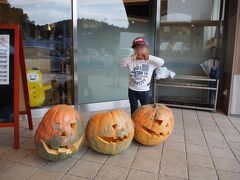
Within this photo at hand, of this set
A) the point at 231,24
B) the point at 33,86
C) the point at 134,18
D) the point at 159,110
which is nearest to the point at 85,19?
the point at 134,18

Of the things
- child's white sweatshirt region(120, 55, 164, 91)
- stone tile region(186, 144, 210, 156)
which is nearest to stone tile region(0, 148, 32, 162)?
child's white sweatshirt region(120, 55, 164, 91)

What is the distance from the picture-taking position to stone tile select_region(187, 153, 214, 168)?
2445mm

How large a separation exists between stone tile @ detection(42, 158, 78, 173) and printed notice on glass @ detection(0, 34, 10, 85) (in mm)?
1085

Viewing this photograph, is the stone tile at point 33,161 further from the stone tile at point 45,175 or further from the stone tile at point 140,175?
the stone tile at point 140,175

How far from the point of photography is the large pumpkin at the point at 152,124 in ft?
8.77

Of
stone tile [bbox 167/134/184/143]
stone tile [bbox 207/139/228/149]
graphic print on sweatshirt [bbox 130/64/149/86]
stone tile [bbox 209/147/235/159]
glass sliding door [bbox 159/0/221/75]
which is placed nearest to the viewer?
stone tile [bbox 209/147/235/159]

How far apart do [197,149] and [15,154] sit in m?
2.06

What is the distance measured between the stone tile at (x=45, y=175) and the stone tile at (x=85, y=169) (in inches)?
4.8

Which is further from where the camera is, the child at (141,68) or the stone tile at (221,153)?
the child at (141,68)

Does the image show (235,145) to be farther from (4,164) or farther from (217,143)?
(4,164)

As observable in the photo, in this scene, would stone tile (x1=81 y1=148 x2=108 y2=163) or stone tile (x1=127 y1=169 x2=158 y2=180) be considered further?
stone tile (x1=81 y1=148 x2=108 y2=163)

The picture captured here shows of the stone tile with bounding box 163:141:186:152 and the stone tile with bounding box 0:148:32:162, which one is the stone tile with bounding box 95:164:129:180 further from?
the stone tile with bounding box 0:148:32:162

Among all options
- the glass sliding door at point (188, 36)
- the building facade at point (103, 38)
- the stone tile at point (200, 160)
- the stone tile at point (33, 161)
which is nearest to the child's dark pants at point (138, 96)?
the stone tile at point (200, 160)

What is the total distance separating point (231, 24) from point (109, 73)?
2398 mm
